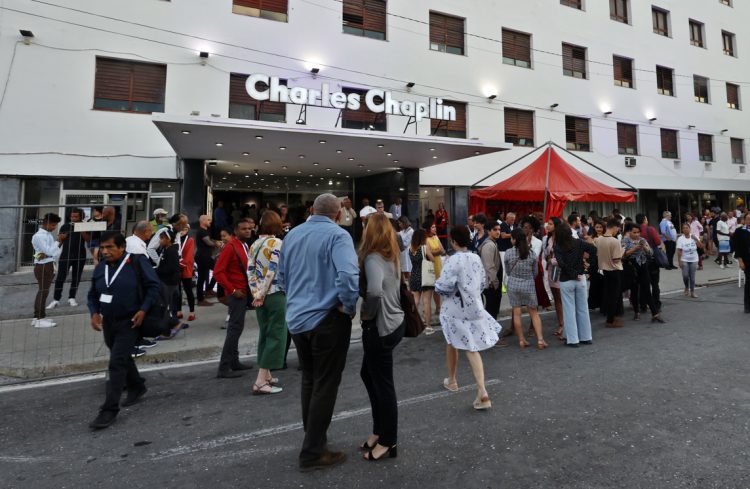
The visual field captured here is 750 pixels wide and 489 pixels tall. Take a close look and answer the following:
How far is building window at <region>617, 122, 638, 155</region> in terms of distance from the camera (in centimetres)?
1888

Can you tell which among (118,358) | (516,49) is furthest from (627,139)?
(118,358)

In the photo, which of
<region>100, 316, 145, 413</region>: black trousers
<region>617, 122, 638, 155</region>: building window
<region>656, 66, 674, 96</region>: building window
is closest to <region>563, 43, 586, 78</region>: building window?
<region>617, 122, 638, 155</region>: building window

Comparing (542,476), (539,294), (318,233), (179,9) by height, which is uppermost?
(179,9)

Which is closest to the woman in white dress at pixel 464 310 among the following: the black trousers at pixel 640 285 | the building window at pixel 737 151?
the black trousers at pixel 640 285

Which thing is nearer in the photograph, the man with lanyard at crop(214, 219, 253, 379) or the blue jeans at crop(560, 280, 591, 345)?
the man with lanyard at crop(214, 219, 253, 379)

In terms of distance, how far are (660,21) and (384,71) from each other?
17210 mm

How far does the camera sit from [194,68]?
12.0 m

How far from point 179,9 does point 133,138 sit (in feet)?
13.8

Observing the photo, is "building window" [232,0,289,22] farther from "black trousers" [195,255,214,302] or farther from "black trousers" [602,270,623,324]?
"black trousers" [602,270,623,324]

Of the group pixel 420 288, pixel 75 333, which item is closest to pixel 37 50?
pixel 75 333

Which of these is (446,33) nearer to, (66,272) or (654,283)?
(654,283)

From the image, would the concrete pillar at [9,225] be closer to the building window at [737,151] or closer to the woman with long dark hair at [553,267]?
the woman with long dark hair at [553,267]

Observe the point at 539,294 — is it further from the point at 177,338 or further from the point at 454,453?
the point at 177,338

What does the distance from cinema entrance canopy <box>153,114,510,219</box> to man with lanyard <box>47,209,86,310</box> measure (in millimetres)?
2591
